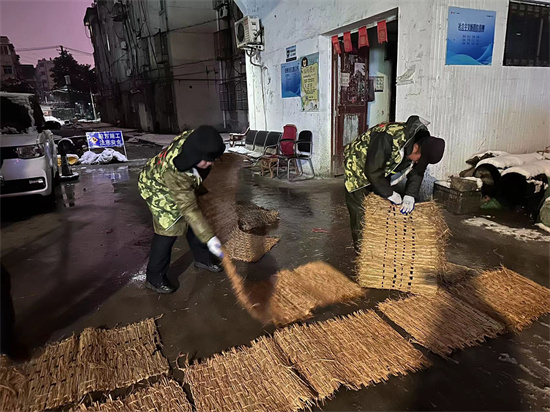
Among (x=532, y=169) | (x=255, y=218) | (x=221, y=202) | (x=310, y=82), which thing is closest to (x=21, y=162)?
(x=221, y=202)

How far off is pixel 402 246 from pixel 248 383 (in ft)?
5.45

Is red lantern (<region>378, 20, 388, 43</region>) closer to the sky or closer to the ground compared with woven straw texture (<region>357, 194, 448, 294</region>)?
closer to the sky

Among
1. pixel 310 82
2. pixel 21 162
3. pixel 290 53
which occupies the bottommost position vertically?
pixel 21 162

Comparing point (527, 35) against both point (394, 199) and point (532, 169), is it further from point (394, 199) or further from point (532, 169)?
point (394, 199)

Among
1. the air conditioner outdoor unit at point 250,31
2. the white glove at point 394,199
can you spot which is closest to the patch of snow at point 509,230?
the white glove at point 394,199

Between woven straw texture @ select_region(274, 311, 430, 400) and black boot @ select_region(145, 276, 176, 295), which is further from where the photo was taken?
black boot @ select_region(145, 276, 176, 295)

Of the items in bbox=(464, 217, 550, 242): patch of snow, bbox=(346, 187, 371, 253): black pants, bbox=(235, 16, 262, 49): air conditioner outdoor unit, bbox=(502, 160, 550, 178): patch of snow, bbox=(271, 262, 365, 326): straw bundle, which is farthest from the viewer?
bbox=(235, 16, 262, 49): air conditioner outdoor unit

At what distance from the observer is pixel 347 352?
2.23 m

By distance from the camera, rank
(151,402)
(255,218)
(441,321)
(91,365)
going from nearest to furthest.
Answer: (151,402), (91,365), (441,321), (255,218)

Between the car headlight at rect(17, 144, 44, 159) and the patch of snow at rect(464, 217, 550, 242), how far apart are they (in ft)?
22.1

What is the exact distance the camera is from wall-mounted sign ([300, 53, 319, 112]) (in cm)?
731

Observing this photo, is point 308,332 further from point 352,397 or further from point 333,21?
point 333,21

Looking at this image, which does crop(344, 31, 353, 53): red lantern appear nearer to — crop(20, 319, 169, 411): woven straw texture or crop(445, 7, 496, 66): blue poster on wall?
crop(445, 7, 496, 66): blue poster on wall

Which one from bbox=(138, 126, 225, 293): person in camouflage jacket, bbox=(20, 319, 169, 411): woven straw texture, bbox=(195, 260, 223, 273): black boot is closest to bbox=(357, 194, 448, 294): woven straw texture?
bbox=(138, 126, 225, 293): person in camouflage jacket
